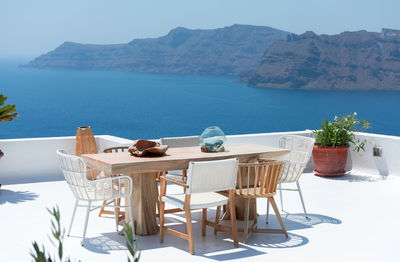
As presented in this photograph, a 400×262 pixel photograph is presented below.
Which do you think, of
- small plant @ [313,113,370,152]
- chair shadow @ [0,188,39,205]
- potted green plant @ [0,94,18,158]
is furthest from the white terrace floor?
small plant @ [313,113,370,152]

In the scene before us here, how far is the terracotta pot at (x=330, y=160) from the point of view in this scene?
747cm

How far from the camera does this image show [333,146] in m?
7.54

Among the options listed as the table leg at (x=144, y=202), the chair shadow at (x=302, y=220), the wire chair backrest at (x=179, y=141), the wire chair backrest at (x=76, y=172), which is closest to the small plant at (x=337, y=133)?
the chair shadow at (x=302, y=220)

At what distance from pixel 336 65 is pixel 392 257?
1845 inches

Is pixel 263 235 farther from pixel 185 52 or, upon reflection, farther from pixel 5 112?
pixel 185 52

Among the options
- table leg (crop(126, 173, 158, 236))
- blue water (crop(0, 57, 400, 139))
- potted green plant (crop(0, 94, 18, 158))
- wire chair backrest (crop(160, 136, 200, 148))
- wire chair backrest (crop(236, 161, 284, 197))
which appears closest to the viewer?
wire chair backrest (crop(236, 161, 284, 197))

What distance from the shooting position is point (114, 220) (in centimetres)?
536

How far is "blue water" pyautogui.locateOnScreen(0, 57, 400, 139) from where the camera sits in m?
51.3

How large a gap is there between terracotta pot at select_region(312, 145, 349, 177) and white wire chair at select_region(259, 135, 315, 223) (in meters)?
1.39

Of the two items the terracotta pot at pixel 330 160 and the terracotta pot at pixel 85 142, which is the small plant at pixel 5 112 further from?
the terracotta pot at pixel 330 160

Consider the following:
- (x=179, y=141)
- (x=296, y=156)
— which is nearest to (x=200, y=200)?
(x=179, y=141)

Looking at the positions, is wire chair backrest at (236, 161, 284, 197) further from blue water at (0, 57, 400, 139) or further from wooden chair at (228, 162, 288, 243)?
blue water at (0, 57, 400, 139)

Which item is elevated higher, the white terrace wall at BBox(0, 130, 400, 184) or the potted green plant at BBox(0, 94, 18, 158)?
the potted green plant at BBox(0, 94, 18, 158)

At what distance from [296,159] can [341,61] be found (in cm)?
4550
